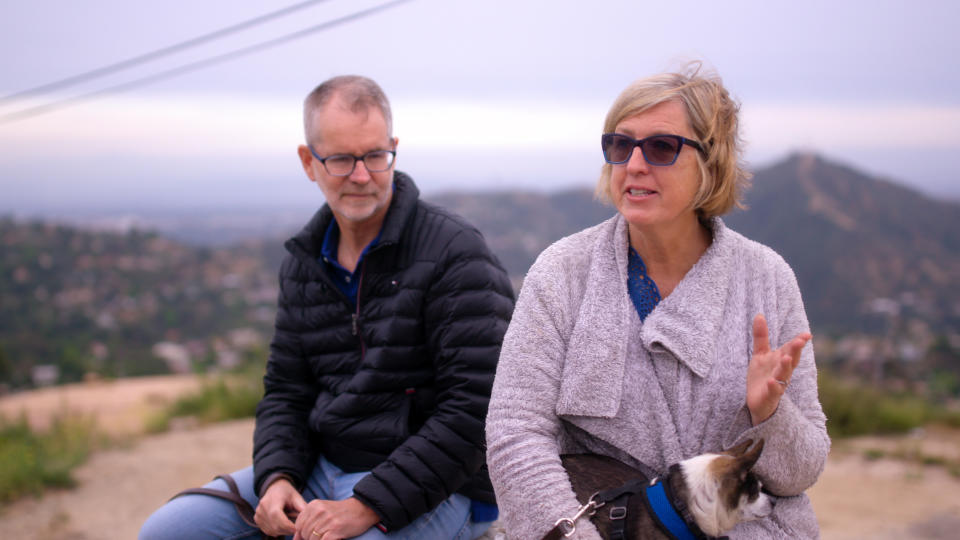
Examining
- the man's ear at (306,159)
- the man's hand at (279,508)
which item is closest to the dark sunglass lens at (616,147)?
the man's ear at (306,159)

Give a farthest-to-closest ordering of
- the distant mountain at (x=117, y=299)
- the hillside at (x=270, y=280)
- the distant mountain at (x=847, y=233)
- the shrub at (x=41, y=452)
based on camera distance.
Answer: the distant mountain at (x=847, y=233) < the distant mountain at (x=117, y=299) < the hillside at (x=270, y=280) < the shrub at (x=41, y=452)

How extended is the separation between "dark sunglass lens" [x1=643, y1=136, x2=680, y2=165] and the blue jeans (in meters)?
1.28

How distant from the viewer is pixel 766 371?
170 centimetres

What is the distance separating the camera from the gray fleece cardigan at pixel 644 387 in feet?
5.81

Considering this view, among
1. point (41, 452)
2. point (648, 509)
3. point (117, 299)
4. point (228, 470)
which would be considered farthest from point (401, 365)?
point (117, 299)

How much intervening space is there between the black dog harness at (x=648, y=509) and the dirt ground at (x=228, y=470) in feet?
10.1

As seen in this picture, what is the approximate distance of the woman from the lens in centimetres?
177

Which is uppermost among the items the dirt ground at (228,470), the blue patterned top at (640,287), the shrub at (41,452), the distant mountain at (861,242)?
the blue patterned top at (640,287)

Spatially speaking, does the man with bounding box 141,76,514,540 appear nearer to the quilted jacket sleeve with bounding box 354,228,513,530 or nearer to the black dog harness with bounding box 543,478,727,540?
the quilted jacket sleeve with bounding box 354,228,513,530

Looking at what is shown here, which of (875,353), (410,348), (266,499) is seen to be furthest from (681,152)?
(875,353)

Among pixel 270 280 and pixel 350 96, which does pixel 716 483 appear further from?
pixel 270 280

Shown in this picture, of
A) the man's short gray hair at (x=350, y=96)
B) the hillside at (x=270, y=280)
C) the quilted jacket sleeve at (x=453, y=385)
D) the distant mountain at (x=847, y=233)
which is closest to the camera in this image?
the quilted jacket sleeve at (x=453, y=385)

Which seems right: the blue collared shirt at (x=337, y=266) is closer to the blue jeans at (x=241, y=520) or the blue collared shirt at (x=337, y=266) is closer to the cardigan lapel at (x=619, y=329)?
the blue jeans at (x=241, y=520)

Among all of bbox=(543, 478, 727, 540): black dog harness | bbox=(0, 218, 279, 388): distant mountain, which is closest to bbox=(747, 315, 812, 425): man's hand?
bbox=(543, 478, 727, 540): black dog harness
